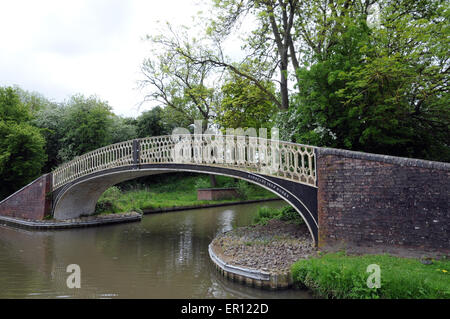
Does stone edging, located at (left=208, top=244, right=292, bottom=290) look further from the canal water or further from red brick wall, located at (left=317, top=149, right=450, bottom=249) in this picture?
red brick wall, located at (left=317, top=149, right=450, bottom=249)

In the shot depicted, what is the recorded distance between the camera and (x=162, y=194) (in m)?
26.0

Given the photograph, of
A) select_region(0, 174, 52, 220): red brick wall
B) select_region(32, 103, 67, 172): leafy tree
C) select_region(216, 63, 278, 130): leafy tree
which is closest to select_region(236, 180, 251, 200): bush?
select_region(216, 63, 278, 130): leafy tree

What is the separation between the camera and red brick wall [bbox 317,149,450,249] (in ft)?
19.6

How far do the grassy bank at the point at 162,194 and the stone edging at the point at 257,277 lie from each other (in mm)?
12357

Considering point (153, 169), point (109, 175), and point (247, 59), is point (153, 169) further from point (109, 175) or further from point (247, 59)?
point (247, 59)

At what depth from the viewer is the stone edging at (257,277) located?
6238 mm

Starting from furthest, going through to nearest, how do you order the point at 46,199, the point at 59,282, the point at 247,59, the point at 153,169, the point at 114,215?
the point at 114,215 < the point at 46,199 < the point at 247,59 < the point at 153,169 < the point at 59,282

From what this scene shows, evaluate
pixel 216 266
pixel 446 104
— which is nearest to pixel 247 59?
pixel 446 104

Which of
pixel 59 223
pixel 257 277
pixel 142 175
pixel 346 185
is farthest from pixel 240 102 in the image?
pixel 59 223

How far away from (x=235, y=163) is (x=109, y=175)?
6.57 metres

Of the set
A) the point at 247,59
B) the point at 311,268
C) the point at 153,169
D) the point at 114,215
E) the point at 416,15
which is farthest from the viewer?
the point at 114,215

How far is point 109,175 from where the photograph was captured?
542 inches

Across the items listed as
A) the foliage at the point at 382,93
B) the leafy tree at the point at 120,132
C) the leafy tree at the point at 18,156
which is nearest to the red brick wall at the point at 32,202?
the leafy tree at the point at 18,156

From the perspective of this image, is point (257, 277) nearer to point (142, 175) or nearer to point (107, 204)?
point (142, 175)
